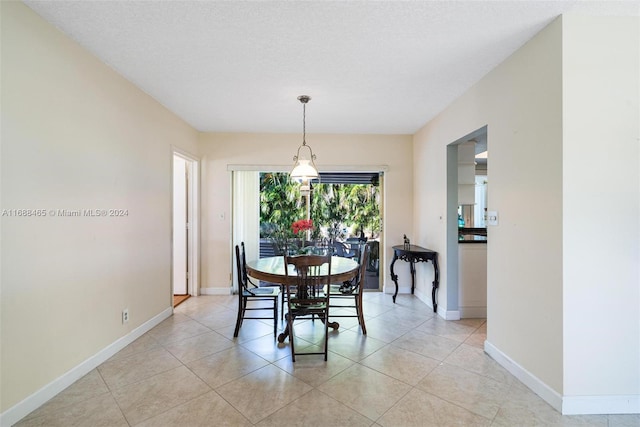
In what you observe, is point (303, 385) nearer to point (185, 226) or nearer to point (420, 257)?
point (420, 257)

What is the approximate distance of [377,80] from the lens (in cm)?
268

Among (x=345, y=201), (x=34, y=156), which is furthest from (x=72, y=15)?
(x=345, y=201)

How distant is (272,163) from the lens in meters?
4.43

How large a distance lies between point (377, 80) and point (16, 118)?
259cm

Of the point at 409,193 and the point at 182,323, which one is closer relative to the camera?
the point at 182,323

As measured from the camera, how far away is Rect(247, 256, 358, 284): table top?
2570mm

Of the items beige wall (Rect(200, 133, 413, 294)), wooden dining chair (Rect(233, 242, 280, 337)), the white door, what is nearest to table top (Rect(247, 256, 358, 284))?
wooden dining chair (Rect(233, 242, 280, 337))

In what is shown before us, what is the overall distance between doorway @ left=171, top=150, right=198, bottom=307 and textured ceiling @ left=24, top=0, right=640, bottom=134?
1.24 m

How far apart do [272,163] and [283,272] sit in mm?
2219

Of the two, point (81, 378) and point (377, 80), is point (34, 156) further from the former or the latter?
point (377, 80)

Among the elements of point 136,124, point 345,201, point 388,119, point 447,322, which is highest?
A: point 388,119
